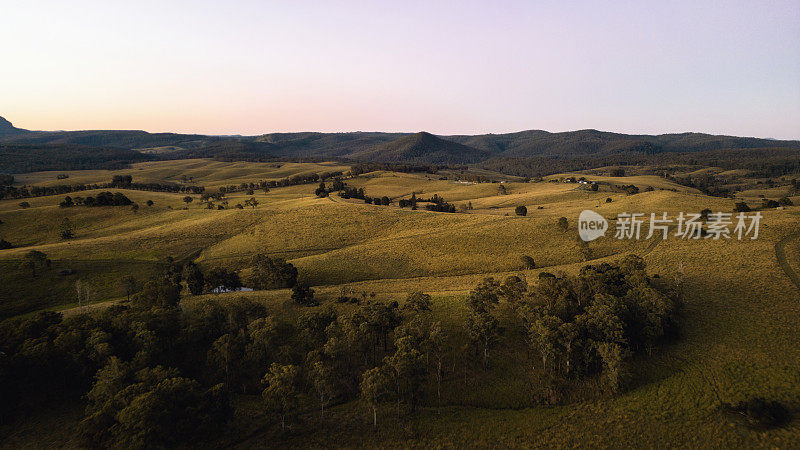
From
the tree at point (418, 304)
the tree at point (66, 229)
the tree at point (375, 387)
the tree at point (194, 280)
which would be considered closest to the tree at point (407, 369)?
the tree at point (375, 387)

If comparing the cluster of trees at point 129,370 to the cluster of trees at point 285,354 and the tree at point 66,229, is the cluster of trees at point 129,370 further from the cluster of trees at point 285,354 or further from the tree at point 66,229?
the tree at point 66,229

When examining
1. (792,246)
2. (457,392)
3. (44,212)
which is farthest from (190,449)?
(44,212)

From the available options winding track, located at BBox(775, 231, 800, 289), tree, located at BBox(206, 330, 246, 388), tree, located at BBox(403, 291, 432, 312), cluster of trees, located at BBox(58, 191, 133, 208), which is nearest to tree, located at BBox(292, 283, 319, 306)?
tree, located at BBox(206, 330, 246, 388)

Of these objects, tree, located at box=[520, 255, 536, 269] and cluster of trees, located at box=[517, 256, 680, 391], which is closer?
cluster of trees, located at box=[517, 256, 680, 391]

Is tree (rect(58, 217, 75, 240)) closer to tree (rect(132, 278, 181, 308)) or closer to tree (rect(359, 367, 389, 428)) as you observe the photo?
tree (rect(132, 278, 181, 308))

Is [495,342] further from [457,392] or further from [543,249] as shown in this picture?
[543,249]

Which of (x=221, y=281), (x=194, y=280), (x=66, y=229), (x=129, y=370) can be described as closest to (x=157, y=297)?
(x=194, y=280)
